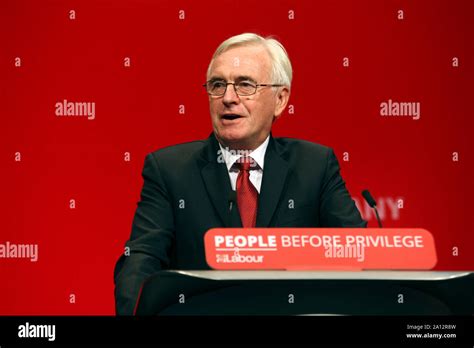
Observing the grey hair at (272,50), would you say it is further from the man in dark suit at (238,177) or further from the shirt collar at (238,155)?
the shirt collar at (238,155)

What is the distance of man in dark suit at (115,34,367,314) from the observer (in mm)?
2160

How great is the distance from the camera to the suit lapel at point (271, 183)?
7.07ft

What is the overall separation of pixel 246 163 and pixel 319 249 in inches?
34.0

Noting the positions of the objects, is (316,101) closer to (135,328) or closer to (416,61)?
(416,61)

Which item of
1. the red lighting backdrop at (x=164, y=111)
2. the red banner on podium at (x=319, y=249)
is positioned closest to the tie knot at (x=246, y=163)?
the red banner on podium at (x=319, y=249)

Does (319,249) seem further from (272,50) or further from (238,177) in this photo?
(272,50)

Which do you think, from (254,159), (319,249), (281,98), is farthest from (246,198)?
(319,249)

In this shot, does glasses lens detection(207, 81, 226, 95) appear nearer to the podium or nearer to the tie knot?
the tie knot

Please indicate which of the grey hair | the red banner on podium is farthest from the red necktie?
the red banner on podium

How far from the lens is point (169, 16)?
3324 millimetres

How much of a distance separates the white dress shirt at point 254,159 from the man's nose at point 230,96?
0.14m

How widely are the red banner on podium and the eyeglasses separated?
87cm

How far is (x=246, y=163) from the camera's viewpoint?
229 cm

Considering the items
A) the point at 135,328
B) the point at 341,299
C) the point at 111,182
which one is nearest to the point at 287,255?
the point at 341,299
